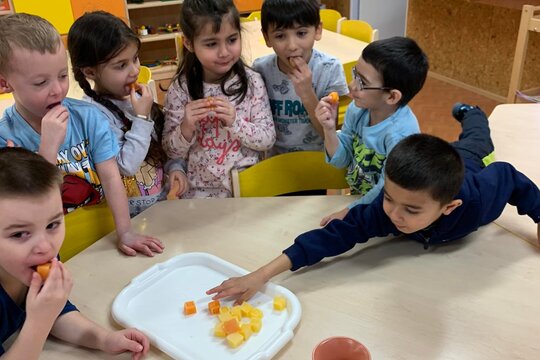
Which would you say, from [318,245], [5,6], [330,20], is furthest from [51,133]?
[5,6]

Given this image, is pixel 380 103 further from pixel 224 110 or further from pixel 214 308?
pixel 214 308

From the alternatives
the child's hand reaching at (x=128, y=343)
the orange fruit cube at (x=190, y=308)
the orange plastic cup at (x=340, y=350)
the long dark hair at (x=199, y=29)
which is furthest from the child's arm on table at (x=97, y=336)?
the long dark hair at (x=199, y=29)

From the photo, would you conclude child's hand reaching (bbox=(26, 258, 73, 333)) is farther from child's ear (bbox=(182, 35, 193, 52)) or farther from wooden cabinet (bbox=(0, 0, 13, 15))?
wooden cabinet (bbox=(0, 0, 13, 15))

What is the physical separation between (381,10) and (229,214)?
15.1ft

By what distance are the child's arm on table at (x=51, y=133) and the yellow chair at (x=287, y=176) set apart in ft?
1.89

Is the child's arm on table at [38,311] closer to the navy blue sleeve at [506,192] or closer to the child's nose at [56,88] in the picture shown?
the child's nose at [56,88]

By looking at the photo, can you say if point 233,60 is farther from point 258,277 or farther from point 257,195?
point 258,277

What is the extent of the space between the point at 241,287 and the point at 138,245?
13.8 inches

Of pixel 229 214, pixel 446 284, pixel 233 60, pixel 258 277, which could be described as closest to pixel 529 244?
pixel 446 284

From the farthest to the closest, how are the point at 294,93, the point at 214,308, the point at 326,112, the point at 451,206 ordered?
the point at 294,93 < the point at 326,112 < the point at 451,206 < the point at 214,308

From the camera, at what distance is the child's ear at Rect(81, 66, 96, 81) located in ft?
4.85

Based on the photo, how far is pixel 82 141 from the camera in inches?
53.9

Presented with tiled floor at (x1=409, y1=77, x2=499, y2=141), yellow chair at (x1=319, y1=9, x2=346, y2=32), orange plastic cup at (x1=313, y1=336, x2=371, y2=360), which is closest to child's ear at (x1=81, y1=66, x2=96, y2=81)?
orange plastic cup at (x1=313, y1=336, x2=371, y2=360)

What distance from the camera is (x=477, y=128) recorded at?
70.7 inches
